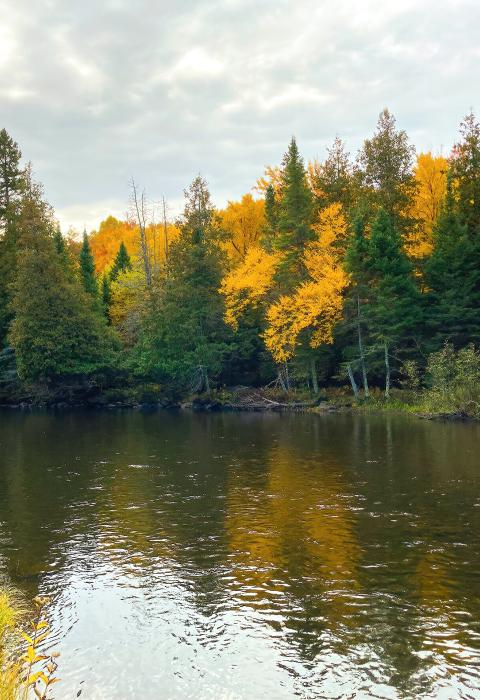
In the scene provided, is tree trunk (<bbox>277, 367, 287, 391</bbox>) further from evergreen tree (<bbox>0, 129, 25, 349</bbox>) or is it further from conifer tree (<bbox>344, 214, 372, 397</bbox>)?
evergreen tree (<bbox>0, 129, 25, 349</bbox>)

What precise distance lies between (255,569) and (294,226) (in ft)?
119

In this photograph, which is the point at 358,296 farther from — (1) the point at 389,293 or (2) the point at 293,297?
(2) the point at 293,297

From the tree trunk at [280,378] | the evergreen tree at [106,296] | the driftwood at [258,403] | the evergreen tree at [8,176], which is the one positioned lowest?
the driftwood at [258,403]

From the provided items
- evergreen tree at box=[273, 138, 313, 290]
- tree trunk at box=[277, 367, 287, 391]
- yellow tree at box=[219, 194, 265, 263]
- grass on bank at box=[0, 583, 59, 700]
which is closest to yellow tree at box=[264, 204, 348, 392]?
evergreen tree at box=[273, 138, 313, 290]

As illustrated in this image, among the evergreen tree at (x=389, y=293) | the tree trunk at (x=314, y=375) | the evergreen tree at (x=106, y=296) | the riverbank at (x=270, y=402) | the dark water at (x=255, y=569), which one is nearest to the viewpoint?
the dark water at (x=255, y=569)

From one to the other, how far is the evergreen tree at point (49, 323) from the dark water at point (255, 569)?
26.9m

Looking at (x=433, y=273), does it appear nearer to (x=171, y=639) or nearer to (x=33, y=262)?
(x=33, y=262)

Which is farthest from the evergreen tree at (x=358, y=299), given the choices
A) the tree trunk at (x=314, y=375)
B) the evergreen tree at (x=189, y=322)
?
the evergreen tree at (x=189, y=322)

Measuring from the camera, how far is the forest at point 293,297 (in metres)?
42.3

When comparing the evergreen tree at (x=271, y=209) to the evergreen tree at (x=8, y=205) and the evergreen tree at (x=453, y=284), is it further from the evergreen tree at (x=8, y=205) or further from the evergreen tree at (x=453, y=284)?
the evergreen tree at (x=8, y=205)

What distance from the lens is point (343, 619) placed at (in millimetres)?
9602

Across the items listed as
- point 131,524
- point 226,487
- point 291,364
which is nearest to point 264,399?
point 291,364

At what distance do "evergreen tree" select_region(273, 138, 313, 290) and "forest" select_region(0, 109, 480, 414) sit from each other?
108mm

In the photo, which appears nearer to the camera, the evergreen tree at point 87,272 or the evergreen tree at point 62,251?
the evergreen tree at point 62,251
